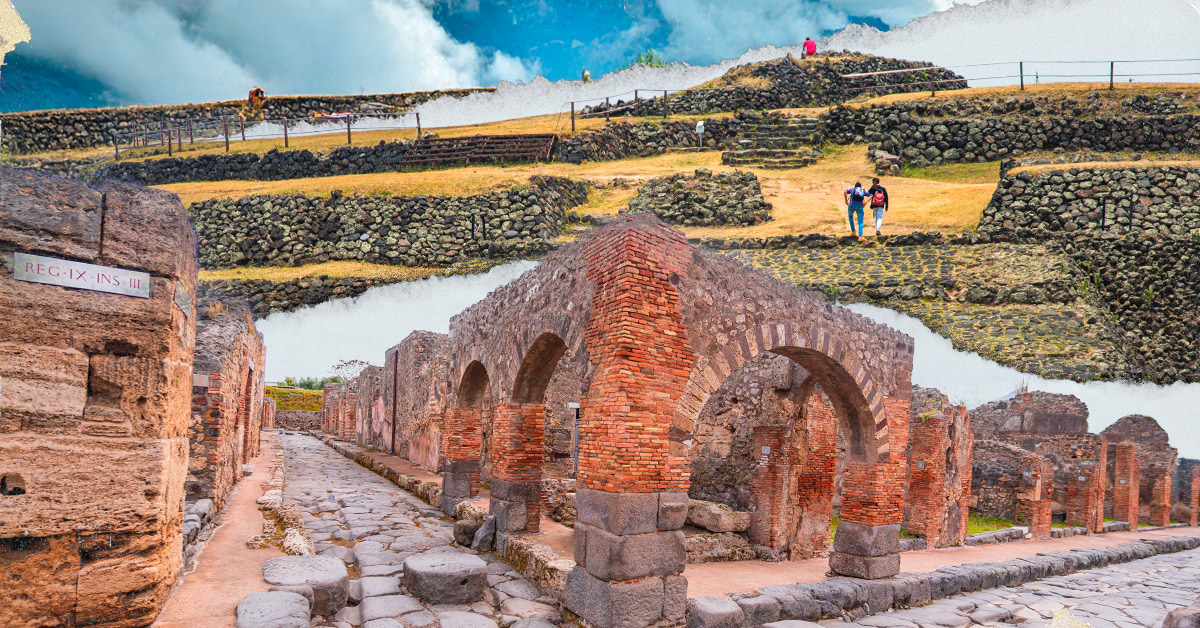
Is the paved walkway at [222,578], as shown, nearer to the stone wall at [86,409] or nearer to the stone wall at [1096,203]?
the stone wall at [86,409]

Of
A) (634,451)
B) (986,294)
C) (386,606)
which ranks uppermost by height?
(986,294)

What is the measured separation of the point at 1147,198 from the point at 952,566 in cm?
2262

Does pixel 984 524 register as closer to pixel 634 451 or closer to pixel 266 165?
pixel 634 451

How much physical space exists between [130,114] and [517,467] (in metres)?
50.2

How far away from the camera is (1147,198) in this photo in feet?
80.2

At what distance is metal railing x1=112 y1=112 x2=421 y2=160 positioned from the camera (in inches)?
1602

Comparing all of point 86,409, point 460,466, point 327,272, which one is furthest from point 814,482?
point 327,272

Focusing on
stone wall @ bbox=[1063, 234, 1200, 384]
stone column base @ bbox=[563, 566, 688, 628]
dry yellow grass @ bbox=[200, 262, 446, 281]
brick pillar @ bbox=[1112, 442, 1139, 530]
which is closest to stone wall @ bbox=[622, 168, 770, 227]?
dry yellow grass @ bbox=[200, 262, 446, 281]

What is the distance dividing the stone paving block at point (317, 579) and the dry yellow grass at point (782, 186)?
917 inches

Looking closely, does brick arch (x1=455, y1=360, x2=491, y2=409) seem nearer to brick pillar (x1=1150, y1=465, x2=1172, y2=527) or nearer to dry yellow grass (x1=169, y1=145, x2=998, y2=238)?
dry yellow grass (x1=169, y1=145, x2=998, y2=238)

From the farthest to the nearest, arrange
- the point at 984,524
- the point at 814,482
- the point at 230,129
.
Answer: the point at 230,129
the point at 984,524
the point at 814,482

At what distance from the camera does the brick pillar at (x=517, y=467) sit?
30.1 ft

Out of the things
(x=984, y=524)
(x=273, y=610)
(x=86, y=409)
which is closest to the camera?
(x=86, y=409)

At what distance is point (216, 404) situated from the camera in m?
8.16
